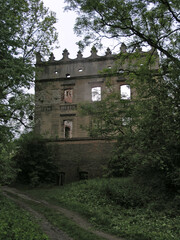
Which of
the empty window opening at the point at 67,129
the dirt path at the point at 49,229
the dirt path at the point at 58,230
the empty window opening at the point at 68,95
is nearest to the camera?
the dirt path at the point at 49,229

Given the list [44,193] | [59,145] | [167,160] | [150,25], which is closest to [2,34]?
[150,25]

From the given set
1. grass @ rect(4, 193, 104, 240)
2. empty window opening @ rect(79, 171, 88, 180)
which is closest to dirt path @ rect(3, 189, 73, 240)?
grass @ rect(4, 193, 104, 240)

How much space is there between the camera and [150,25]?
11.7 meters

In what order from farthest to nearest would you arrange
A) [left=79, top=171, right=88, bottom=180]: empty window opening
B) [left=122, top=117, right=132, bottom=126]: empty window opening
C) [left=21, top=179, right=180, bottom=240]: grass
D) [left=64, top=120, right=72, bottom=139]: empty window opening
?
[left=64, top=120, right=72, bottom=139]: empty window opening, [left=79, top=171, right=88, bottom=180]: empty window opening, [left=122, top=117, right=132, bottom=126]: empty window opening, [left=21, top=179, right=180, bottom=240]: grass

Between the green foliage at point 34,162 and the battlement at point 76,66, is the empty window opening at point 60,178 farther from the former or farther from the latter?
the battlement at point 76,66

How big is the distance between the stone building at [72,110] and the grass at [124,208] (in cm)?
449

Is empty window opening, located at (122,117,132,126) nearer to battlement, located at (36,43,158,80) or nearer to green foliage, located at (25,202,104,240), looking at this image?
green foliage, located at (25,202,104,240)

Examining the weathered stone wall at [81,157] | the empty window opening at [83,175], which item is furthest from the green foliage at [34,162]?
the empty window opening at [83,175]

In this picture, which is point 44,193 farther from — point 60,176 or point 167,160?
point 167,160

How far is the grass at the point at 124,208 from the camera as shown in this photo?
351 inches

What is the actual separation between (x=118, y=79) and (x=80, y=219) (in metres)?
16.0

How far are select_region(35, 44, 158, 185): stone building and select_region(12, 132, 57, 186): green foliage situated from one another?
1.51 m

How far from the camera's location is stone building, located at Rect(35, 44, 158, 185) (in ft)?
72.2

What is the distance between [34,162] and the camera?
20.2m
